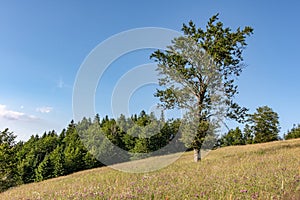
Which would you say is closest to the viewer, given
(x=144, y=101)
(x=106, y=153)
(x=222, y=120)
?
(x=144, y=101)

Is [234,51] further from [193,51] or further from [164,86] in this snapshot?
[164,86]

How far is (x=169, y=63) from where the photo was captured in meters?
17.9

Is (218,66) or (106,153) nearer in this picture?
(218,66)

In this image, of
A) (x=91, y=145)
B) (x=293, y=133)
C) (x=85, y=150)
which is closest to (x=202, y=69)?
(x=91, y=145)

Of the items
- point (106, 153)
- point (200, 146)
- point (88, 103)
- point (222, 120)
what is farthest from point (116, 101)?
point (106, 153)

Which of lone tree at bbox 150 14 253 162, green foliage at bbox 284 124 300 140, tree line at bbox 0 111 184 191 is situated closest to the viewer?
lone tree at bbox 150 14 253 162

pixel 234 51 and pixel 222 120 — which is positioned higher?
pixel 234 51

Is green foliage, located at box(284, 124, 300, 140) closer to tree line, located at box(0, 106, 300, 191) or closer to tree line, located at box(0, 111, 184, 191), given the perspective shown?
tree line, located at box(0, 106, 300, 191)

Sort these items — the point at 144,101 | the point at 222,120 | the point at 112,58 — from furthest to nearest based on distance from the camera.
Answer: the point at 222,120 < the point at 144,101 < the point at 112,58

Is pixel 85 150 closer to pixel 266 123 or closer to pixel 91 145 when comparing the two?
pixel 91 145

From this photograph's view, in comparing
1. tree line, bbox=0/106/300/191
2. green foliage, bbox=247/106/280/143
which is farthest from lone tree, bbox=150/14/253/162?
green foliage, bbox=247/106/280/143

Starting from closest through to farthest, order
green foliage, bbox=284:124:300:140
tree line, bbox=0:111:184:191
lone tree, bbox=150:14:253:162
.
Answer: lone tree, bbox=150:14:253:162
tree line, bbox=0:111:184:191
green foliage, bbox=284:124:300:140

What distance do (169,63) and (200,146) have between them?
650 centimetres

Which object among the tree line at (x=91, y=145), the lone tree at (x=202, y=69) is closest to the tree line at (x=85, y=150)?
the tree line at (x=91, y=145)
